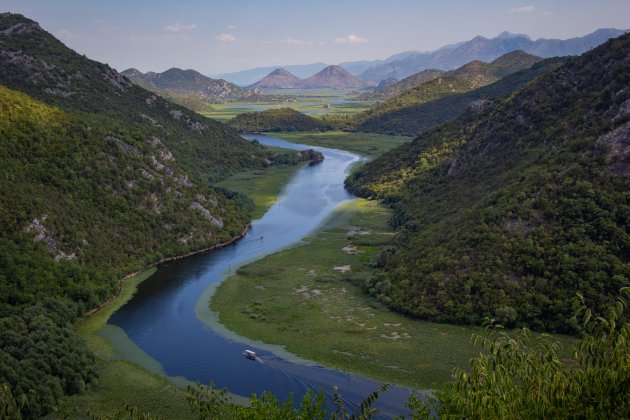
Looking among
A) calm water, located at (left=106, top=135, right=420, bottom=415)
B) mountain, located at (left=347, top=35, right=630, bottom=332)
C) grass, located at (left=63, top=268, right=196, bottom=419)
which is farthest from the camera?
mountain, located at (left=347, top=35, right=630, bottom=332)

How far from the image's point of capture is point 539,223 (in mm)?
88188

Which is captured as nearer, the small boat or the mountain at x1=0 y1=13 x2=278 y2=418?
the mountain at x1=0 y1=13 x2=278 y2=418

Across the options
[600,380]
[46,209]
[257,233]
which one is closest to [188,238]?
[257,233]

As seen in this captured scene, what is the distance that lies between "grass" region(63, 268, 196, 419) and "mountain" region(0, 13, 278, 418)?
6.98 ft

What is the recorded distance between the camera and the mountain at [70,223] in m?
67.0

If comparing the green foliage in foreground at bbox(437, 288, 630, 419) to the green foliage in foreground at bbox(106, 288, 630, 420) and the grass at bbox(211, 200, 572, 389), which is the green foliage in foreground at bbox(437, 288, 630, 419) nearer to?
the green foliage in foreground at bbox(106, 288, 630, 420)

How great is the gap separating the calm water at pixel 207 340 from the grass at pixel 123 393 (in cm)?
319

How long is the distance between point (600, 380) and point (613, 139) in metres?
78.8

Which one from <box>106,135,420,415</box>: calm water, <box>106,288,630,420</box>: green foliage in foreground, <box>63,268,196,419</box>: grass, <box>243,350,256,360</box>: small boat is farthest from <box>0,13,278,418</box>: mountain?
<box>106,288,630,420</box>: green foliage in foreground

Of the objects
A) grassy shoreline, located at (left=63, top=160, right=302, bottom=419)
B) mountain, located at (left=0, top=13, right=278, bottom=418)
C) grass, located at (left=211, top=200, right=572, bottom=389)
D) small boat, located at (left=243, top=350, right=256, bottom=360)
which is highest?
mountain, located at (left=0, top=13, right=278, bottom=418)

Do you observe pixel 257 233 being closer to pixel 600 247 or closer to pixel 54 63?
pixel 600 247

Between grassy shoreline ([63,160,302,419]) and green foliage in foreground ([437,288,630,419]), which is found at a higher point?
green foliage in foreground ([437,288,630,419])

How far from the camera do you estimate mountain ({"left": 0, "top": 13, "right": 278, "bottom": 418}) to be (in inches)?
2638

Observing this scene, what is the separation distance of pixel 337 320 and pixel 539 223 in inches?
1451
